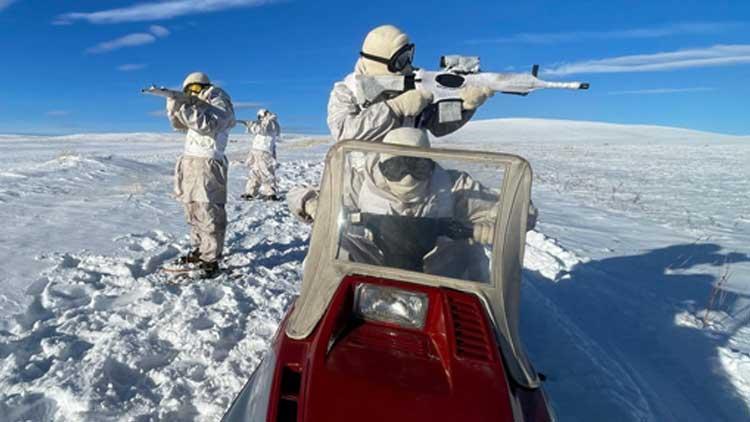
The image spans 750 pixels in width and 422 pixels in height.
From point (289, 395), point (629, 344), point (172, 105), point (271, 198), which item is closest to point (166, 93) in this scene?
point (172, 105)

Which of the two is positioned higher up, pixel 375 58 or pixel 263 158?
pixel 375 58

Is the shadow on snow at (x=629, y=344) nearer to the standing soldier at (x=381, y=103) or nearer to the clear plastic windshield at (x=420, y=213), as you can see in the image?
the clear plastic windshield at (x=420, y=213)

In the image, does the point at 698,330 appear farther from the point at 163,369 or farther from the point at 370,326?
the point at 163,369

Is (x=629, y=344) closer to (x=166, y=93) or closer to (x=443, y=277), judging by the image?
(x=443, y=277)

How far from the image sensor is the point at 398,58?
10.4 ft

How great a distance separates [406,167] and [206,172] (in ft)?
9.30

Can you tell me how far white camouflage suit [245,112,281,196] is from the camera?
980 centimetres

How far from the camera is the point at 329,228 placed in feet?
7.22

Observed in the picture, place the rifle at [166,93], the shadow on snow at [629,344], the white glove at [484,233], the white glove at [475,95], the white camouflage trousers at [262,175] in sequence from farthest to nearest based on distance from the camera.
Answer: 1. the white camouflage trousers at [262,175]
2. the rifle at [166,93]
3. the white glove at [475,95]
4. the shadow on snow at [629,344]
5. the white glove at [484,233]

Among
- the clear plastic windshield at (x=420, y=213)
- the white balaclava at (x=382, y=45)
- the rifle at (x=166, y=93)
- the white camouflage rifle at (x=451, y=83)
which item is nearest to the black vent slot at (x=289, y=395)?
the clear plastic windshield at (x=420, y=213)

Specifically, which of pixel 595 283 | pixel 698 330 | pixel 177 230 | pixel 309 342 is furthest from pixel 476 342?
pixel 177 230

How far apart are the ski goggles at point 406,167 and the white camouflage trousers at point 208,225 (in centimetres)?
277

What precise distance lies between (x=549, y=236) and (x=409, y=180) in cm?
517

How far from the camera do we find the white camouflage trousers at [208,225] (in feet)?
15.0
